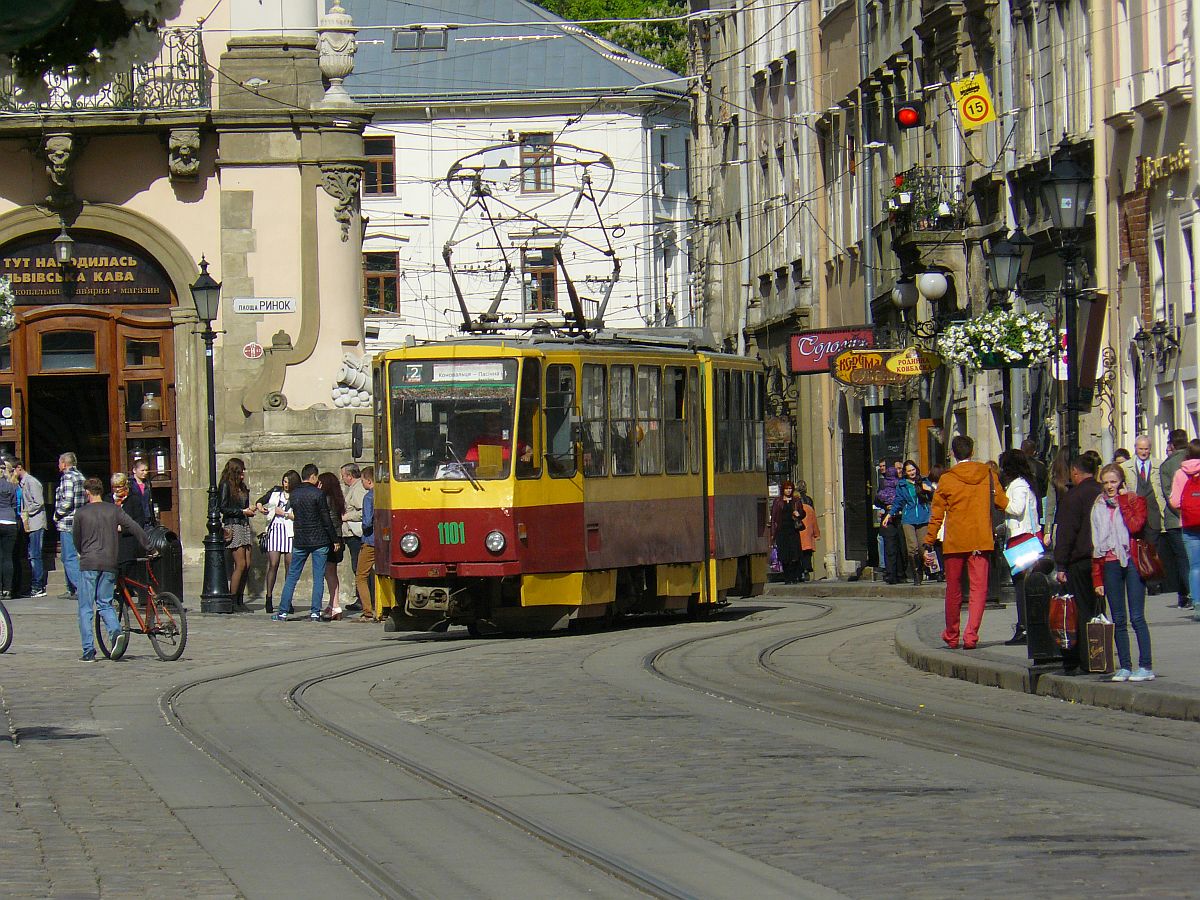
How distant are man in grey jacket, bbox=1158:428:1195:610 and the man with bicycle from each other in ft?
30.5

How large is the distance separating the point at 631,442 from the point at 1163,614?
18.2 feet

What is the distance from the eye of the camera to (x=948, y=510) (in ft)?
62.2

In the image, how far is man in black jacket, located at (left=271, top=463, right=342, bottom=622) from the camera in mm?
25500

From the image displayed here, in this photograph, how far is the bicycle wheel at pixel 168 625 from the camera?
2012cm

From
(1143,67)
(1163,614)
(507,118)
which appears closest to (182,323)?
(1143,67)

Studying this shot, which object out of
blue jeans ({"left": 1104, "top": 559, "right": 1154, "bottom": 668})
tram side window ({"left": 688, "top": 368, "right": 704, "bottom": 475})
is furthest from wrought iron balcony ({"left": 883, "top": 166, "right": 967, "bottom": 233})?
blue jeans ({"left": 1104, "top": 559, "right": 1154, "bottom": 668})

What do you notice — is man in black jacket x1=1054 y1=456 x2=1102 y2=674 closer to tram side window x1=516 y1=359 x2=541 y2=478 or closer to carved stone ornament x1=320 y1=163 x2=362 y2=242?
tram side window x1=516 y1=359 x2=541 y2=478

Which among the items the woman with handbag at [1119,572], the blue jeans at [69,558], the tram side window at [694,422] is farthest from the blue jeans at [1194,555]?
the blue jeans at [69,558]

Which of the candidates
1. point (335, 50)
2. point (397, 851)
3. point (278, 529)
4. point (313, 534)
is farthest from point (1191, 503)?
point (335, 50)

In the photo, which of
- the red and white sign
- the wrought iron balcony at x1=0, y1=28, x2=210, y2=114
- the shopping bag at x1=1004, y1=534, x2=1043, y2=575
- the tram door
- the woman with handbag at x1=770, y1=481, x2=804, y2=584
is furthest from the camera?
the woman with handbag at x1=770, y1=481, x2=804, y2=584

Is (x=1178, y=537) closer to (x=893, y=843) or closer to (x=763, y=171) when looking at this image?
(x=893, y=843)

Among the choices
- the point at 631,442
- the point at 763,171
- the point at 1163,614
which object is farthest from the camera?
the point at 763,171

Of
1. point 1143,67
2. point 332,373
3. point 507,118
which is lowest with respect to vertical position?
point 332,373

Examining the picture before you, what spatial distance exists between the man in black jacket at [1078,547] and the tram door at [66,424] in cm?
2009
